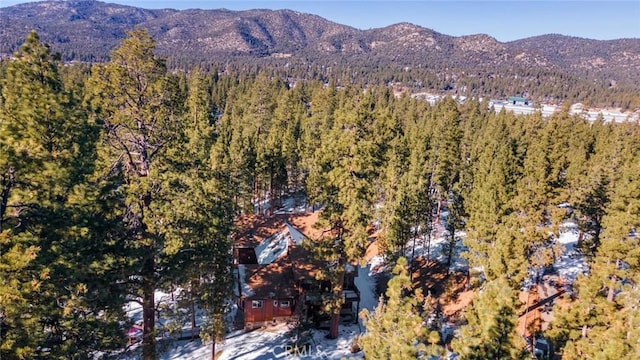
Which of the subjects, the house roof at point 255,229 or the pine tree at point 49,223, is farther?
the house roof at point 255,229

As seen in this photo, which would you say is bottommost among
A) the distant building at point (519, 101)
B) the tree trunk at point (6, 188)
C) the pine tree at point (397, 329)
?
the pine tree at point (397, 329)

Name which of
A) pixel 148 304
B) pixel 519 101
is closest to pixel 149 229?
pixel 148 304

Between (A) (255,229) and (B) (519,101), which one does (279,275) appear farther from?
(B) (519,101)

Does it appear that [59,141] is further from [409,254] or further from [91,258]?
[409,254]

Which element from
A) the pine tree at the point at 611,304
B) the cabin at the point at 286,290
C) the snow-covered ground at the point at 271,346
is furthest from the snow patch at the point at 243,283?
the pine tree at the point at 611,304

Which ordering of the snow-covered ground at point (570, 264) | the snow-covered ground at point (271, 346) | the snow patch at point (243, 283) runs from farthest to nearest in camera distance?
the snow-covered ground at point (570, 264) < the snow patch at point (243, 283) < the snow-covered ground at point (271, 346)

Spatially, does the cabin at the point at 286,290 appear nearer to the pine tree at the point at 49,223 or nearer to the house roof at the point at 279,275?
the house roof at the point at 279,275

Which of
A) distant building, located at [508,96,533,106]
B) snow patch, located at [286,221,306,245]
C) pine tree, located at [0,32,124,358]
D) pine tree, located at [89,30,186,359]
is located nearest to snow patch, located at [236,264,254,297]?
snow patch, located at [286,221,306,245]

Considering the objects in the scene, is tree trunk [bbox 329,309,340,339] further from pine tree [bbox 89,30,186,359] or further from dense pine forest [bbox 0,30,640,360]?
pine tree [bbox 89,30,186,359]

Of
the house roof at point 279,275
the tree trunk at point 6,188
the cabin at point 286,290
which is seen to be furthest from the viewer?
the house roof at point 279,275
